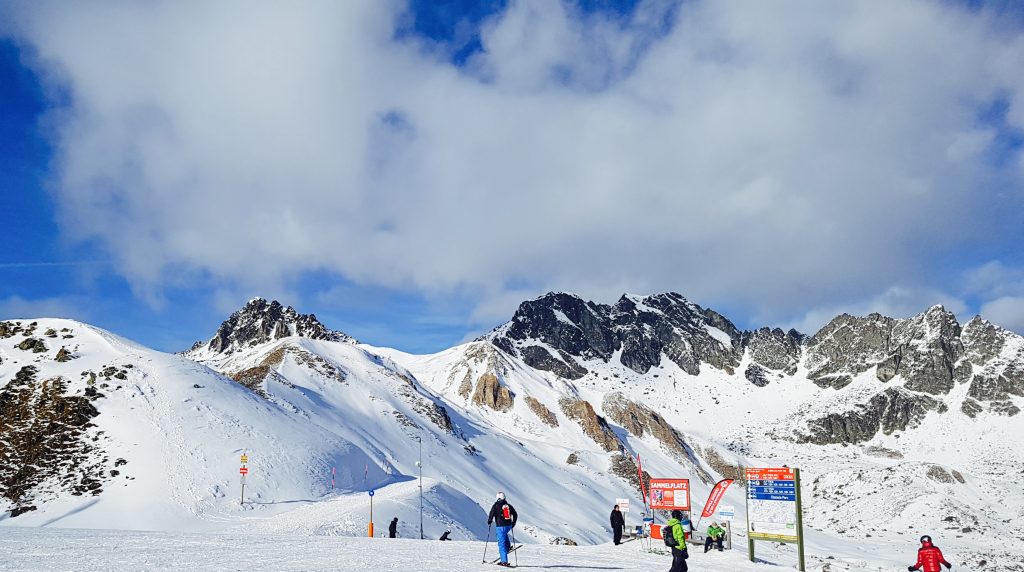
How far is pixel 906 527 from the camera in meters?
67.4

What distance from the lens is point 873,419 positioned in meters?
148

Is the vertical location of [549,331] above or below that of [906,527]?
above

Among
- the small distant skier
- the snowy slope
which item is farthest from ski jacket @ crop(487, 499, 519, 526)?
the snowy slope

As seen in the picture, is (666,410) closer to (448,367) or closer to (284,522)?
(448,367)

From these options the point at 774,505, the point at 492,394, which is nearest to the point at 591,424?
the point at 492,394

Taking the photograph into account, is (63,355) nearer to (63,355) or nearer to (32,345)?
(63,355)

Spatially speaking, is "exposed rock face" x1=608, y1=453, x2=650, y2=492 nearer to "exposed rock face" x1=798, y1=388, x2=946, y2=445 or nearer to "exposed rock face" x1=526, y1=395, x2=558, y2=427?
"exposed rock face" x1=526, y1=395, x2=558, y2=427

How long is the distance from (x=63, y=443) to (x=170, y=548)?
29097 mm

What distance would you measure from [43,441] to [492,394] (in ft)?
284

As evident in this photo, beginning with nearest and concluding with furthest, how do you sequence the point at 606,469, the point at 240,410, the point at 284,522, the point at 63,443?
the point at 284,522, the point at 63,443, the point at 240,410, the point at 606,469

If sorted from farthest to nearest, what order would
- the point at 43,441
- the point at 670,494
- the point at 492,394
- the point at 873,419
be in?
the point at 873,419, the point at 492,394, the point at 43,441, the point at 670,494

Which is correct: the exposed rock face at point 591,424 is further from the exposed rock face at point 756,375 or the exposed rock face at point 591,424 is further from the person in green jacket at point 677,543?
the person in green jacket at point 677,543

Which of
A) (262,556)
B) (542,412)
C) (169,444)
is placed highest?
(169,444)

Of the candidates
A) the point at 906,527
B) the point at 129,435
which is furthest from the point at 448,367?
the point at 129,435
